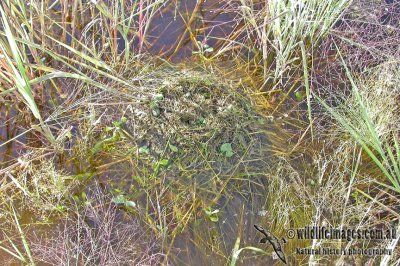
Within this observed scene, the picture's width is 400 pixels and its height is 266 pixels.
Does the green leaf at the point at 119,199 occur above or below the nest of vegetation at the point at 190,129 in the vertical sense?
below

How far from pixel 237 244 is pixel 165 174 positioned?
1.24ft

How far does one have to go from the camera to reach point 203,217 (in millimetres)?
1712

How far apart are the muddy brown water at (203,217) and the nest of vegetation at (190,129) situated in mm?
157

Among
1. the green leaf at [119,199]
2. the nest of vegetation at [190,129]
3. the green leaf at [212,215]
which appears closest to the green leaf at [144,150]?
the nest of vegetation at [190,129]

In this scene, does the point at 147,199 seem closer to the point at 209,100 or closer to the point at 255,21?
the point at 209,100

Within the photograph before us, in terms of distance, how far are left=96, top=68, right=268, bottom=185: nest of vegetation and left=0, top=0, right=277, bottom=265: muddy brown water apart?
157mm

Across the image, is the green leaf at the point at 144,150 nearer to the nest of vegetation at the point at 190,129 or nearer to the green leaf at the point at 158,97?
the nest of vegetation at the point at 190,129

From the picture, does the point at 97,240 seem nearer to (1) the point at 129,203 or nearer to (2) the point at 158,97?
(1) the point at 129,203

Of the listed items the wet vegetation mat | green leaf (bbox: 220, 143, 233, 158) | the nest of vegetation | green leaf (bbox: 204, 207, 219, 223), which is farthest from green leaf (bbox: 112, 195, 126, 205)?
green leaf (bbox: 220, 143, 233, 158)

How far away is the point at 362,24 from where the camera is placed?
204cm

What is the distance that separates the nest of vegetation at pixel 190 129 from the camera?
1763mm

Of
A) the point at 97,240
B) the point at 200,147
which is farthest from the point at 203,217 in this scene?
the point at 97,240

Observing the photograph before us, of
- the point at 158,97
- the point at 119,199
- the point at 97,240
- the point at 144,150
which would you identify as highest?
the point at 158,97

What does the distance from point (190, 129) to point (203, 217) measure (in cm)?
A: 34
